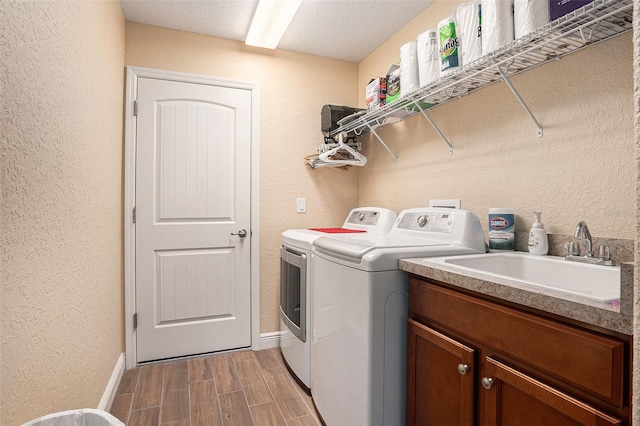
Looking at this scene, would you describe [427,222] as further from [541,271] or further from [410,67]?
[410,67]

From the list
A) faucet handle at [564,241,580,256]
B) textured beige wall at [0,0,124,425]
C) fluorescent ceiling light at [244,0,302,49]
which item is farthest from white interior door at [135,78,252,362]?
faucet handle at [564,241,580,256]

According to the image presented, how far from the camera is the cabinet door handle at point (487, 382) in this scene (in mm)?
962

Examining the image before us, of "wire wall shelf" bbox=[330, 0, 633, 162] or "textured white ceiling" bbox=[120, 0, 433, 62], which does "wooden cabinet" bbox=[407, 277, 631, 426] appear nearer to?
"wire wall shelf" bbox=[330, 0, 633, 162]

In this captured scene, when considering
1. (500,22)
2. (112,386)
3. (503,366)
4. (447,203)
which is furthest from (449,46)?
(112,386)

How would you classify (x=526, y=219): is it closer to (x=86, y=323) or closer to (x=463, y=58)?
(x=463, y=58)

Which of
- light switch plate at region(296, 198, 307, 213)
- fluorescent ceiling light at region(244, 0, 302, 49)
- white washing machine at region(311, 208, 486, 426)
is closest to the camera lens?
white washing machine at region(311, 208, 486, 426)

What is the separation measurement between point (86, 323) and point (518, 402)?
1610 millimetres

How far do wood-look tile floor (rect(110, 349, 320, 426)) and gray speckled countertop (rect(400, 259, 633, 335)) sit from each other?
121 cm

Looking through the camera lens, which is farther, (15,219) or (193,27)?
(193,27)

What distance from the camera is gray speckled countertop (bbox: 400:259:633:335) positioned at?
2.09ft

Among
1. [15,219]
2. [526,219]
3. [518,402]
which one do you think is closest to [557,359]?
[518,402]

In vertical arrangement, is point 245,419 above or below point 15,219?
below

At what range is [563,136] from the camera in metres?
1.38

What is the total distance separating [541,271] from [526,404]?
0.64 m
